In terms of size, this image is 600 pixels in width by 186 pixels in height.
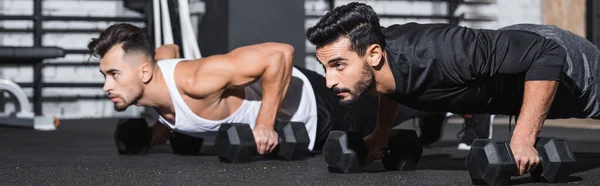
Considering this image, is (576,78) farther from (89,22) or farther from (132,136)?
(89,22)

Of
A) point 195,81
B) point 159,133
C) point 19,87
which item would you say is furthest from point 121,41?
point 19,87

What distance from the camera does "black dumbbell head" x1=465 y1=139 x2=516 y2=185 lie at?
81.1 inches

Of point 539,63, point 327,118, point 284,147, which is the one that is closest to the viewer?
point 539,63

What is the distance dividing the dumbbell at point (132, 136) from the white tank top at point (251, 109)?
247 mm

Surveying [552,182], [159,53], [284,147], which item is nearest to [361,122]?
[284,147]

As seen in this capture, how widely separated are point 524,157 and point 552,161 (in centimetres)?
11

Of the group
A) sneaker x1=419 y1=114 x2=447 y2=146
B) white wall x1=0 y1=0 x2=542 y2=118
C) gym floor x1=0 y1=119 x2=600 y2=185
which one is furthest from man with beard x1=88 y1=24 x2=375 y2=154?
white wall x1=0 y1=0 x2=542 y2=118

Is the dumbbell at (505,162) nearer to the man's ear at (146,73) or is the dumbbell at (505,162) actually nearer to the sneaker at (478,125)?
the sneaker at (478,125)

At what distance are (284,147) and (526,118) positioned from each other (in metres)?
1.04

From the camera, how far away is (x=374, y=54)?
2154 millimetres

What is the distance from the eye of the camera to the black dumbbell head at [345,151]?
2.48m

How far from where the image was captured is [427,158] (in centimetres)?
309

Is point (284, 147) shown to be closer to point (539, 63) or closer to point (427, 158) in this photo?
point (427, 158)

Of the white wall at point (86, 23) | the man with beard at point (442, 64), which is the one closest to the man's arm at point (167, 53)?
the man with beard at point (442, 64)
